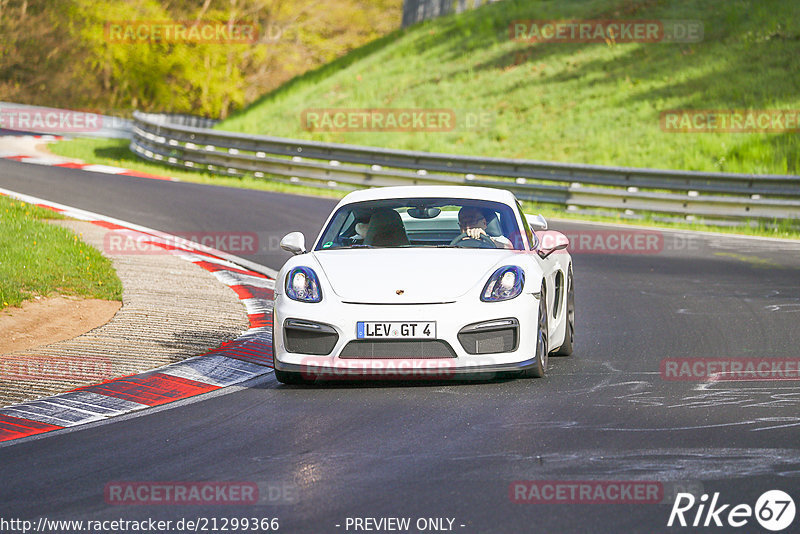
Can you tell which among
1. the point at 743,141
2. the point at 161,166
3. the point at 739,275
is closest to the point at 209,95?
the point at 161,166

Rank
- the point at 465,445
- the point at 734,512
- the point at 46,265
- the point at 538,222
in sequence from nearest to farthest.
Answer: the point at 734,512 < the point at 465,445 < the point at 538,222 < the point at 46,265

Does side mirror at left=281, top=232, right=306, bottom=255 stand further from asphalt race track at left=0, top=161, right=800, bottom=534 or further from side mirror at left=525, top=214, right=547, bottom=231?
side mirror at left=525, top=214, right=547, bottom=231

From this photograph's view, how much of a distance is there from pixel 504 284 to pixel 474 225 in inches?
42.0

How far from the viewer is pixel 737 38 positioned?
94.8ft

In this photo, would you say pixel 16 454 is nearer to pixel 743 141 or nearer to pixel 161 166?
pixel 743 141

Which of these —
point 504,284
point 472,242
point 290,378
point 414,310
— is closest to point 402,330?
point 414,310

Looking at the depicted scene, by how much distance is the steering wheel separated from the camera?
809cm

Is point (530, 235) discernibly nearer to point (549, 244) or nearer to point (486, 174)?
point (549, 244)

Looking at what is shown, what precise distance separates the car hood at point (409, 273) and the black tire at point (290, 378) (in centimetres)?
65

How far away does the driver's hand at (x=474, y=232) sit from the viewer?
8234mm

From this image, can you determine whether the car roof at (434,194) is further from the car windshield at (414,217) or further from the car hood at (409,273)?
the car hood at (409,273)

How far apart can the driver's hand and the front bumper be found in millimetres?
1033

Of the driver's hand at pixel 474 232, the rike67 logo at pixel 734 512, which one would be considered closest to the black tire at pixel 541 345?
the driver's hand at pixel 474 232

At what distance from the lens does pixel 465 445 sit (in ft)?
19.0
